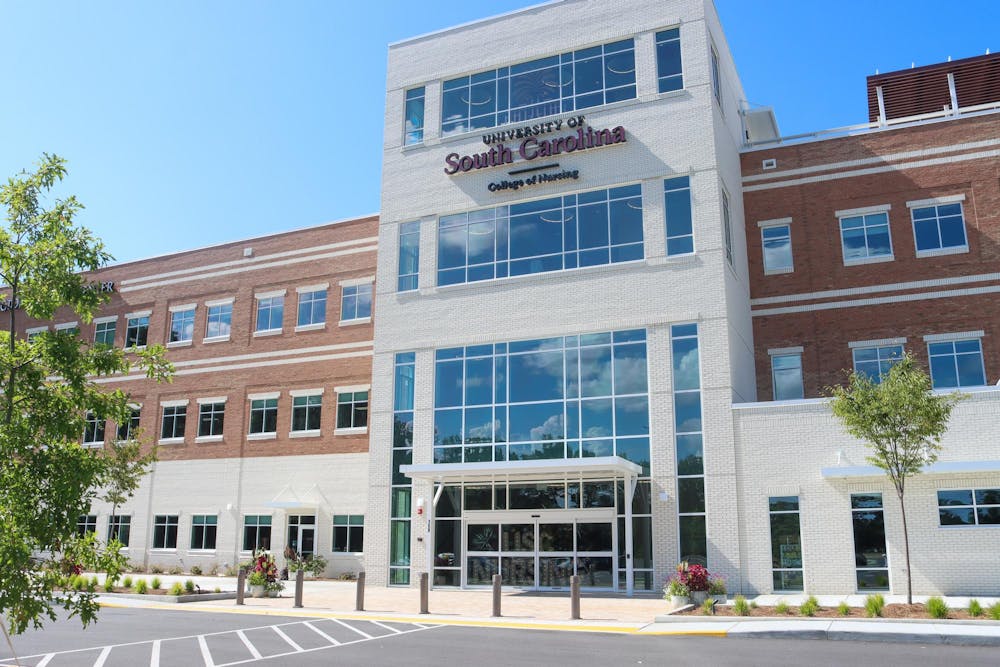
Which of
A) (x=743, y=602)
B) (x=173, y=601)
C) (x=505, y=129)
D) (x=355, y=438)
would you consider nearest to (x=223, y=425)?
(x=355, y=438)

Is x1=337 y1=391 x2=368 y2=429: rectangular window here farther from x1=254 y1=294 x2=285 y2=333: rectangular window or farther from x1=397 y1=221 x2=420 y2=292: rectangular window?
x1=397 y1=221 x2=420 y2=292: rectangular window

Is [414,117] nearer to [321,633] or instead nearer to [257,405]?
[257,405]

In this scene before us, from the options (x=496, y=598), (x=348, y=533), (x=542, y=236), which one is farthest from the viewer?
(x=348, y=533)

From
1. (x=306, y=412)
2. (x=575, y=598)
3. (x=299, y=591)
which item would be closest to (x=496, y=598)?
(x=575, y=598)

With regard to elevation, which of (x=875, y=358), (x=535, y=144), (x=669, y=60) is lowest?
(x=875, y=358)

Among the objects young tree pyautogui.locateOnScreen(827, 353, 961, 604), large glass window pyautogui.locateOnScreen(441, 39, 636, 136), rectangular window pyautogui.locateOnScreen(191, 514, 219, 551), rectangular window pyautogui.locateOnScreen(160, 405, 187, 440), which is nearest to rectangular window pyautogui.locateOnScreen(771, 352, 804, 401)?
young tree pyautogui.locateOnScreen(827, 353, 961, 604)

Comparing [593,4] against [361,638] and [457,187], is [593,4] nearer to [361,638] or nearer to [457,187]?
[457,187]

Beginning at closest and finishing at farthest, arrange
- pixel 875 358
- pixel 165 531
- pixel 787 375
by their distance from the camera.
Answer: pixel 875 358 < pixel 787 375 < pixel 165 531

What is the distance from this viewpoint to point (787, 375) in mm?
29062

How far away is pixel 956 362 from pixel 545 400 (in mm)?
13040

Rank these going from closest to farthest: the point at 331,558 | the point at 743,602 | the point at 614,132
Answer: the point at 743,602 < the point at 614,132 < the point at 331,558

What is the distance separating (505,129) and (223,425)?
17.7 metres

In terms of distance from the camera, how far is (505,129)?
98.0 feet

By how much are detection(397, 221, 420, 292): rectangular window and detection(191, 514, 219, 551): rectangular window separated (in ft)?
45.1
